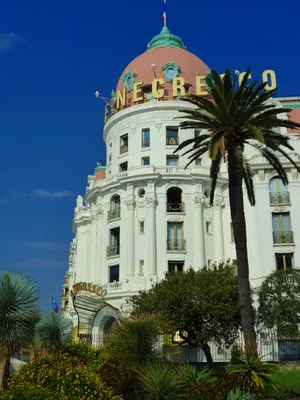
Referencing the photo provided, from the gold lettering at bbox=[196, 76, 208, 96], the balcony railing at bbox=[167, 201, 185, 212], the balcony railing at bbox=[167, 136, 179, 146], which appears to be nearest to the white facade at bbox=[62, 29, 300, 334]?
the balcony railing at bbox=[167, 201, 185, 212]

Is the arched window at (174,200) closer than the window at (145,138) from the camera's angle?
Yes

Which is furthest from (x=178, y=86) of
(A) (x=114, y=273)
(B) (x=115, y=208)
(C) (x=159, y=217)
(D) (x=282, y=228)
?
(A) (x=114, y=273)

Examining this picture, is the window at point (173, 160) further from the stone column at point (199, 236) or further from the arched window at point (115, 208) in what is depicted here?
the arched window at point (115, 208)

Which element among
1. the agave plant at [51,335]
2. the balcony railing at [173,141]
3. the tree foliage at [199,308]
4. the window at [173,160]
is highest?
the balcony railing at [173,141]

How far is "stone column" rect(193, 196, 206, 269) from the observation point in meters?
43.6

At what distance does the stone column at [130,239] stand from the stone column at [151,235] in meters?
1.75

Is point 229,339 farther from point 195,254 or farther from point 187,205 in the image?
point 187,205

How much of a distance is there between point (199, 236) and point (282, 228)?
756 centimetres

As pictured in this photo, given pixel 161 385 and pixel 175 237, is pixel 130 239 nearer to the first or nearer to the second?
pixel 175 237

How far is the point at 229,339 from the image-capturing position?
104 feet

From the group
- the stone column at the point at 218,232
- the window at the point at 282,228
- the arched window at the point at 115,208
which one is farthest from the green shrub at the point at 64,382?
the arched window at the point at 115,208

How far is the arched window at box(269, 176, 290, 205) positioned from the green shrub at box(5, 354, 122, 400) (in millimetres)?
29042

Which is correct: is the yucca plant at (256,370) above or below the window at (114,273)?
below

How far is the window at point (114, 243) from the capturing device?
152ft
